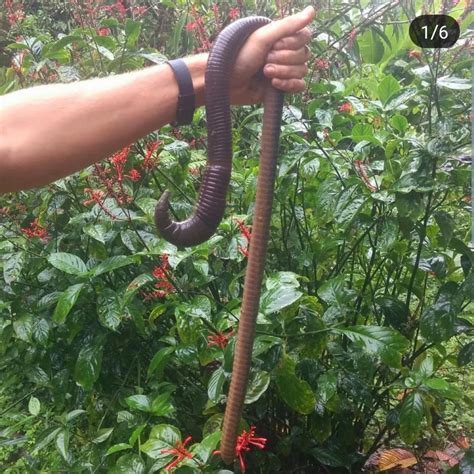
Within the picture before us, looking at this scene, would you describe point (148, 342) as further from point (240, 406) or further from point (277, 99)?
point (277, 99)

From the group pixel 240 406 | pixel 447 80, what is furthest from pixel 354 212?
pixel 240 406

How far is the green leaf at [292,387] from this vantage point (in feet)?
4.19

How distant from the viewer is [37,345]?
1.74 m

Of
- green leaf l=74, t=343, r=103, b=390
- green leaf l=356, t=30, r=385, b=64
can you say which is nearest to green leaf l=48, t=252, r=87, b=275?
green leaf l=74, t=343, r=103, b=390

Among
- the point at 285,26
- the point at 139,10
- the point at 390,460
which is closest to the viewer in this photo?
the point at 285,26

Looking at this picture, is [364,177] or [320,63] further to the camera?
[320,63]

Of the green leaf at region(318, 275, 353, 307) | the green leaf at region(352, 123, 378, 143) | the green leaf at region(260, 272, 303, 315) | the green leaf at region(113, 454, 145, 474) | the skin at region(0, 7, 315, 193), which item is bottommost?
the green leaf at region(113, 454, 145, 474)

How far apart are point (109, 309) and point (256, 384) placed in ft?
1.28

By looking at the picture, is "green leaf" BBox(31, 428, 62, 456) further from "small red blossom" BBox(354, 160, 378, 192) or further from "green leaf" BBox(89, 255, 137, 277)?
"small red blossom" BBox(354, 160, 378, 192)

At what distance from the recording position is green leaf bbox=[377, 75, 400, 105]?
1347mm

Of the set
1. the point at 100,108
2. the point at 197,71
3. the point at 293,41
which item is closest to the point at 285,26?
the point at 293,41

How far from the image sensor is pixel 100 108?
105 centimetres

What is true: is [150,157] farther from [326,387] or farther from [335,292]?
[326,387]

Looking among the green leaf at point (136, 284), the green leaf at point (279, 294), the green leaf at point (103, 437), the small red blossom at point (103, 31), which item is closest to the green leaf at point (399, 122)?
the green leaf at point (279, 294)
